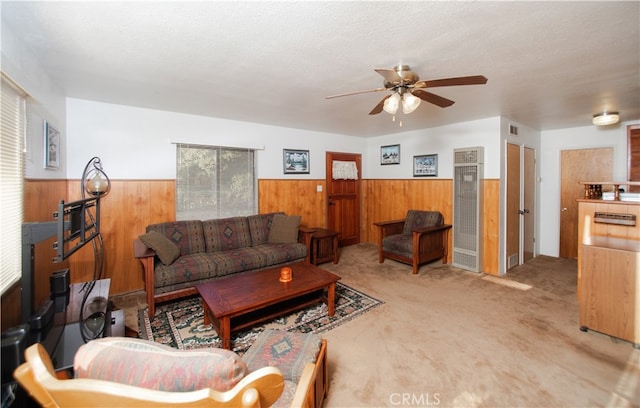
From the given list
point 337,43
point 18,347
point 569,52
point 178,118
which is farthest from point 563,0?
point 178,118

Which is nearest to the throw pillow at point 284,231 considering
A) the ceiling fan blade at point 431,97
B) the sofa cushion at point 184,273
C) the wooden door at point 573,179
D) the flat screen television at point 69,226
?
the sofa cushion at point 184,273

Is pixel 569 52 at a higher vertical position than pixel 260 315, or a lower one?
higher

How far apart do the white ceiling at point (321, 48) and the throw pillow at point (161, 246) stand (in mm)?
1531

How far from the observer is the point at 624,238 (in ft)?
7.78

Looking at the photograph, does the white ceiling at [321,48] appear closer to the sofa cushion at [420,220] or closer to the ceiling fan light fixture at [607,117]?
the ceiling fan light fixture at [607,117]

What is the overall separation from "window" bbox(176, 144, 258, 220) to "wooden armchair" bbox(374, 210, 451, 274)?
2.24 meters

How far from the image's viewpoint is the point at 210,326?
2.56 metres

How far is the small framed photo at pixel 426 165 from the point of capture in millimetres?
4730

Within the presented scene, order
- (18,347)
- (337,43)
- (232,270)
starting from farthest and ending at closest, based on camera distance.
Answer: (232,270) < (337,43) < (18,347)

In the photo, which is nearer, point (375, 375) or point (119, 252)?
point (375, 375)

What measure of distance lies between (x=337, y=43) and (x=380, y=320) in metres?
2.42

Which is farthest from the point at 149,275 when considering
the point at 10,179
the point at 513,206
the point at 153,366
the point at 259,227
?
the point at 513,206

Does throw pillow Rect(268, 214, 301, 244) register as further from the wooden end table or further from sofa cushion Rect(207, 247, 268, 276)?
sofa cushion Rect(207, 247, 268, 276)

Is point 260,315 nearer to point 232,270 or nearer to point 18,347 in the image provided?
point 232,270
